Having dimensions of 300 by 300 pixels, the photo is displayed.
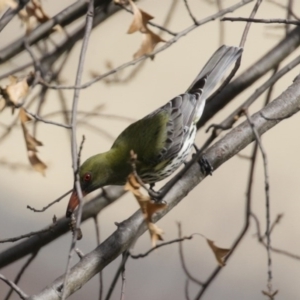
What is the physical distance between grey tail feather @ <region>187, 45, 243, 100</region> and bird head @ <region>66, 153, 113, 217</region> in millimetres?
693

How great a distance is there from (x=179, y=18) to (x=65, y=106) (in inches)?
44.8

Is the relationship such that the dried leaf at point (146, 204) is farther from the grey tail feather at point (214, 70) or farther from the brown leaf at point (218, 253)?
the grey tail feather at point (214, 70)

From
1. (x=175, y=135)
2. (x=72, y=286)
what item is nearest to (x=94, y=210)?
(x=175, y=135)

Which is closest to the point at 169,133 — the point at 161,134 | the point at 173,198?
the point at 161,134

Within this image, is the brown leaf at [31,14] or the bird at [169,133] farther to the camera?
the bird at [169,133]

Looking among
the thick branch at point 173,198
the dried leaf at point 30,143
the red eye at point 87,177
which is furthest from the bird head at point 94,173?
the dried leaf at point 30,143

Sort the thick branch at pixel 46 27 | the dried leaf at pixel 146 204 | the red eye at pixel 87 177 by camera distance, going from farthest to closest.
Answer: the thick branch at pixel 46 27
the red eye at pixel 87 177
the dried leaf at pixel 146 204

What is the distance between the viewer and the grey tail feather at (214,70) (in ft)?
13.0

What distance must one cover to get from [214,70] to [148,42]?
1.31m

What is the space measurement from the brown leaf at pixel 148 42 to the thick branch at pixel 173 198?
0.54 meters

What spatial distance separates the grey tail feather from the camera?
3.95 metres

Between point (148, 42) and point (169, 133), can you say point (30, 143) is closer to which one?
point (148, 42)

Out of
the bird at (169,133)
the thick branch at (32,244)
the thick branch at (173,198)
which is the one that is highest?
the bird at (169,133)

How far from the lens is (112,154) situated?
150 inches
